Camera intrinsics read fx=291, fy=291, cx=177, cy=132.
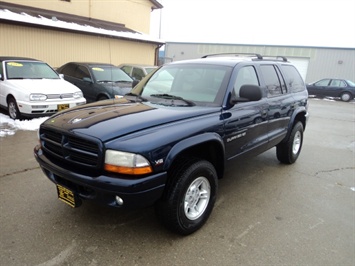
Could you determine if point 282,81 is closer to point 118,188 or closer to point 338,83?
point 118,188

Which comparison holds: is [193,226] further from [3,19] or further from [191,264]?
[3,19]

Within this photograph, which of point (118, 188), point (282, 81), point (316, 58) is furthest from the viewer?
point (316, 58)

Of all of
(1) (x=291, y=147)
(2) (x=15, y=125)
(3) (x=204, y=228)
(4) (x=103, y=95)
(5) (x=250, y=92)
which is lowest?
(3) (x=204, y=228)

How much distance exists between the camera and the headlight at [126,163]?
94.4 inches

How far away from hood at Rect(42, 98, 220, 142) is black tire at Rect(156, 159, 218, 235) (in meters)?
0.49

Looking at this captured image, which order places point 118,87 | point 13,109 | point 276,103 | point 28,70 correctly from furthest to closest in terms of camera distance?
point 118,87, point 28,70, point 13,109, point 276,103

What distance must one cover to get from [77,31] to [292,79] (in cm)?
1138

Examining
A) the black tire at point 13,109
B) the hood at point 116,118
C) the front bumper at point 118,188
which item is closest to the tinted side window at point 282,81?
the hood at point 116,118

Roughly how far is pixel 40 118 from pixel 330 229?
678 centimetres

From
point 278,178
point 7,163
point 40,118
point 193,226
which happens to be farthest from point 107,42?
point 193,226

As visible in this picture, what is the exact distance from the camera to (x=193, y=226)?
298cm

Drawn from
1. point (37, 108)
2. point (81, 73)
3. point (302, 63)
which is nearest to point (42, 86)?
point (37, 108)

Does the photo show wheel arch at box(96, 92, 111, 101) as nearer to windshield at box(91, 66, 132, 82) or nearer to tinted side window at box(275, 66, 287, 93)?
windshield at box(91, 66, 132, 82)

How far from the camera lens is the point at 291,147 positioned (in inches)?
204
